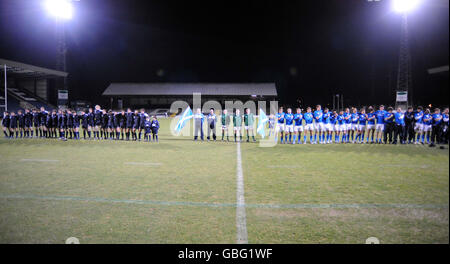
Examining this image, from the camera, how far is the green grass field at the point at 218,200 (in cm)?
344

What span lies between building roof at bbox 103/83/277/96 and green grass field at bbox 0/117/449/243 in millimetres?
40830

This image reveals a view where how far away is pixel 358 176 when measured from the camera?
23.1 feet

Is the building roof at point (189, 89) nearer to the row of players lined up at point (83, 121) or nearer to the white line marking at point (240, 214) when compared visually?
the row of players lined up at point (83, 121)

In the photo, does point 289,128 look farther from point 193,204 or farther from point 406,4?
point 193,204

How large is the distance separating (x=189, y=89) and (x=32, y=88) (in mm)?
25859

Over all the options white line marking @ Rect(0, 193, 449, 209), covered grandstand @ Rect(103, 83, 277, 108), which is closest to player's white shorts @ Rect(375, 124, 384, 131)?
white line marking @ Rect(0, 193, 449, 209)

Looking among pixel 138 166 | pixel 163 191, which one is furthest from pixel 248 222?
pixel 138 166

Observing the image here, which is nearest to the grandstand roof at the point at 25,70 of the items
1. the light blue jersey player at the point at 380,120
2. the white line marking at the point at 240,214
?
the white line marking at the point at 240,214

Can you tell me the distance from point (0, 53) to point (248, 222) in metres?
41.1

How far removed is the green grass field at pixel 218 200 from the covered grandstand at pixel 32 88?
117 feet

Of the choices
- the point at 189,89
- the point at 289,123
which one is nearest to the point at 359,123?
the point at 289,123

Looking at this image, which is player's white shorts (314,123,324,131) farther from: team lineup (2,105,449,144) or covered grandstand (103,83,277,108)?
covered grandstand (103,83,277,108)

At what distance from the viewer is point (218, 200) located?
5102 mm
